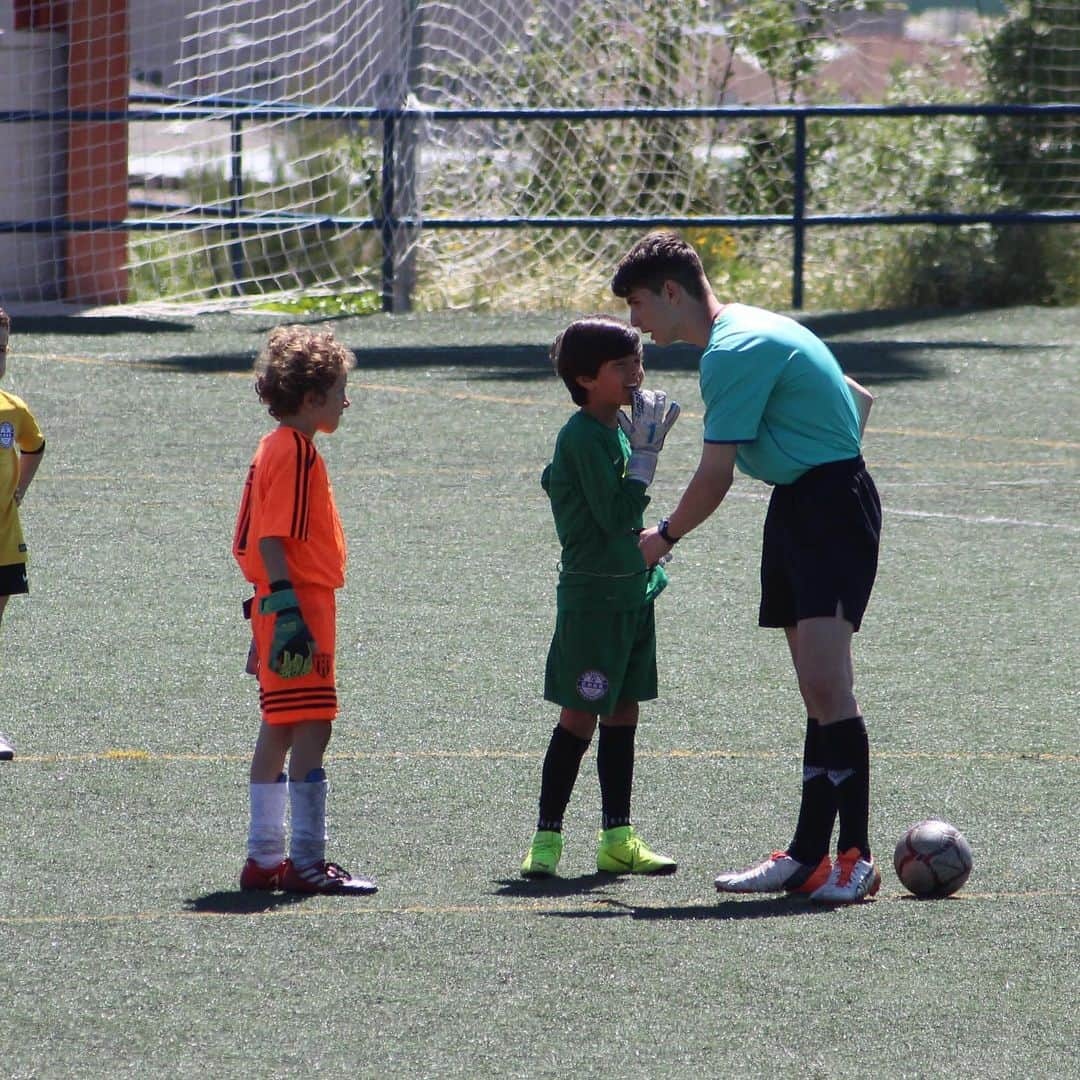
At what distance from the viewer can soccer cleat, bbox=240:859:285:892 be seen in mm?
4594

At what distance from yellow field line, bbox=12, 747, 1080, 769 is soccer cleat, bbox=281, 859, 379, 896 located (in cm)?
111

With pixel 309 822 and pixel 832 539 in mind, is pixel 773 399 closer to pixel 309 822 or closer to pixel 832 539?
pixel 832 539

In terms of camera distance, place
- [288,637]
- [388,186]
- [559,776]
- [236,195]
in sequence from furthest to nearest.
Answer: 1. [236,195]
2. [388,186]
3. [559,776]
4. [288,637]

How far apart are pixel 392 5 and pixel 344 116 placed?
143 cm

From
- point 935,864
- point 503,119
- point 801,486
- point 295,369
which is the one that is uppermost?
point 503,119

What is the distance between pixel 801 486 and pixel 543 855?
106 centimetres

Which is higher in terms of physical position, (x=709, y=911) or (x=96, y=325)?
(x=96, y=325)

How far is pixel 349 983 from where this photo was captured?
13.0ft

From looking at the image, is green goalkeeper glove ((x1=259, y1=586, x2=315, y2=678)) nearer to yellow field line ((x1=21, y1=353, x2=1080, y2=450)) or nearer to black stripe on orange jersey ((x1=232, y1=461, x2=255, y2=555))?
black stripe on orange jersey ((x1=232, y1=461, x2=255, y2=555))

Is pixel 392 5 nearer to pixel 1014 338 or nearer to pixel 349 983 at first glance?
pixel 1014 338

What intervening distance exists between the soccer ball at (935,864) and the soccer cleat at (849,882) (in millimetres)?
74

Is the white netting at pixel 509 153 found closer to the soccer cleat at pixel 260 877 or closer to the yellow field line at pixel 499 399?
the yellow field line at pixel 499 399

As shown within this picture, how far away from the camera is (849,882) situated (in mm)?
4508

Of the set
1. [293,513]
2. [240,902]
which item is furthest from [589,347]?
[240,902]
